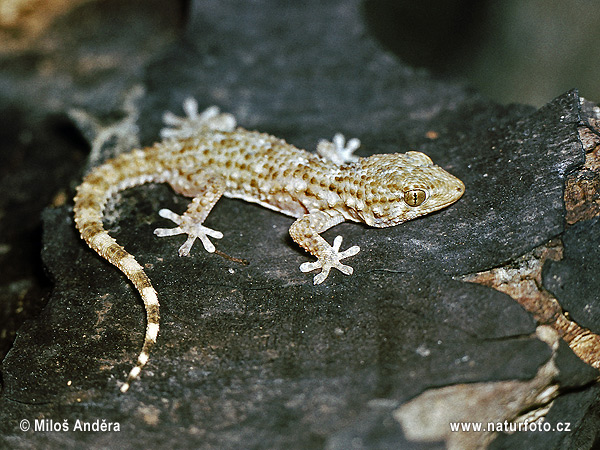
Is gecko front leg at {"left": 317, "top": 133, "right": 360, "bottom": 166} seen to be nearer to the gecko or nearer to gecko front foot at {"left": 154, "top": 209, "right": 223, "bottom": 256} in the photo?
the gecko

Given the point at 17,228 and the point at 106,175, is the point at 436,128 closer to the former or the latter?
the point at 106,175

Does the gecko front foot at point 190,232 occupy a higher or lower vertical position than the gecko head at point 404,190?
higher

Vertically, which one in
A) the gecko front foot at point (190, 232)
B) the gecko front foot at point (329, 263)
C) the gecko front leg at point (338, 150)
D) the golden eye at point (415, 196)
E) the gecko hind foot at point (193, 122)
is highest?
the gecko hind foot at point (193, 122)

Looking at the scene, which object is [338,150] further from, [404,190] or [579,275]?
[579,275]

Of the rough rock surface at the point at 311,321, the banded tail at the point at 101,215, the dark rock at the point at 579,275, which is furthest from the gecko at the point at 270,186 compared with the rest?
the dark rock at the point at 579,275

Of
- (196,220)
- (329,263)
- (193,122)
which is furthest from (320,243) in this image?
(193,122)

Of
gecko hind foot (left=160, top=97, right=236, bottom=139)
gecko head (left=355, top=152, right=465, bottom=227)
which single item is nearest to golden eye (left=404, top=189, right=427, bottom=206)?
gecko head (left=355, top=152, right=465, bottom=227)

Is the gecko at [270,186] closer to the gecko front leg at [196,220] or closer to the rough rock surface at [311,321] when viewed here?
the gecko front leg at [196,220]
